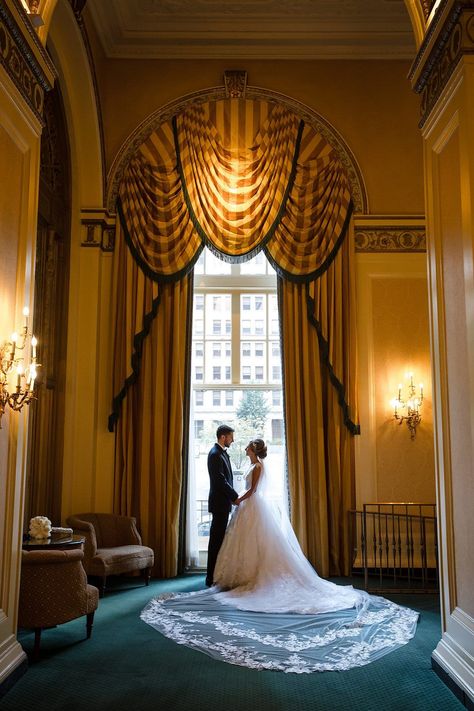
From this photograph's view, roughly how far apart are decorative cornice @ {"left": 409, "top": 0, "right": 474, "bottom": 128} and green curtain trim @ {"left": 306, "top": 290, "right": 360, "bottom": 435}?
3.52m

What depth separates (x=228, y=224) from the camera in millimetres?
8625

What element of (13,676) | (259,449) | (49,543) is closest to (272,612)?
(259,449)

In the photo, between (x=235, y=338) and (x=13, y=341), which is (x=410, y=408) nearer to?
(x=235, y=338)

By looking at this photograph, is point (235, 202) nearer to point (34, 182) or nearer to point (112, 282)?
point (112, 282)

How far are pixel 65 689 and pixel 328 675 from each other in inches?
67.5

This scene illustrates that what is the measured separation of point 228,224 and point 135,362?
6.92ft

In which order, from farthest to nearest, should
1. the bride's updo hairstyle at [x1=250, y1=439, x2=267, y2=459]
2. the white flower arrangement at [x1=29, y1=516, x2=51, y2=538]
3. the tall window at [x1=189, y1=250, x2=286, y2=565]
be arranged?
the tall window at [x1=189, y1=250, x2=286, y2=565] < the bride's updo hairstyle at [x1=250, y1=439, x2=267, y2=459] < the white flower arrangement at [x1=29, y1=516, x2=51, y2=538]

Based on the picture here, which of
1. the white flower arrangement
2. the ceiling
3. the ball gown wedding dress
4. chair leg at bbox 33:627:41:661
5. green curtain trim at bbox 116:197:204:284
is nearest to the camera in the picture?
chair leg at bbox 33:627:41:661

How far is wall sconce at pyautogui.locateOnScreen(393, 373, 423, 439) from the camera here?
322 inches

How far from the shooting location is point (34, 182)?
16.2 feet

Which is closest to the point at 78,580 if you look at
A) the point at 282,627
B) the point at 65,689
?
the point at 65,689

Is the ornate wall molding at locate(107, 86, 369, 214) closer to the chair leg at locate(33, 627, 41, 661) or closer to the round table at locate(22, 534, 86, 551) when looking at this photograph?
the round table at locate(22, 534, 86, 551)

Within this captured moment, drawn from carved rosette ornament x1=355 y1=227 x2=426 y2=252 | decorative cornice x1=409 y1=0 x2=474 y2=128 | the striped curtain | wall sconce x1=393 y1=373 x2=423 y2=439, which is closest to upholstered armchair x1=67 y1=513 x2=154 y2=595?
the striped curtain

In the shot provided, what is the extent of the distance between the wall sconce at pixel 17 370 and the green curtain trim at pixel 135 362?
3419 mm
